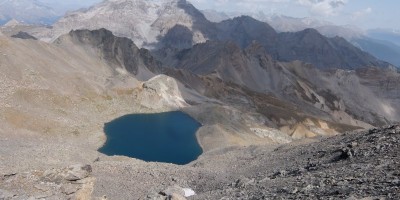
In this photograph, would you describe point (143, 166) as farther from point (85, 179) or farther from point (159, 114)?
point (159, 114)

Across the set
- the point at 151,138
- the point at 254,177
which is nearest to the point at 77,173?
the point at 254,177

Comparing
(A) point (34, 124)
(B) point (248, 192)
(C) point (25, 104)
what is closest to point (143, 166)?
(B) point (248, 192)

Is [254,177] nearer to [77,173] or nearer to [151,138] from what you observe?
[77,173]

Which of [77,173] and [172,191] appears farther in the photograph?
[172,191]

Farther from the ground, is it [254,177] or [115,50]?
[254,177]

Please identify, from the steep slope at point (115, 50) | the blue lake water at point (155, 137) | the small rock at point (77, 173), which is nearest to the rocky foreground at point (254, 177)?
the small rock at point (77, 173)

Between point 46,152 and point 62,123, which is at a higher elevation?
point 46,152
